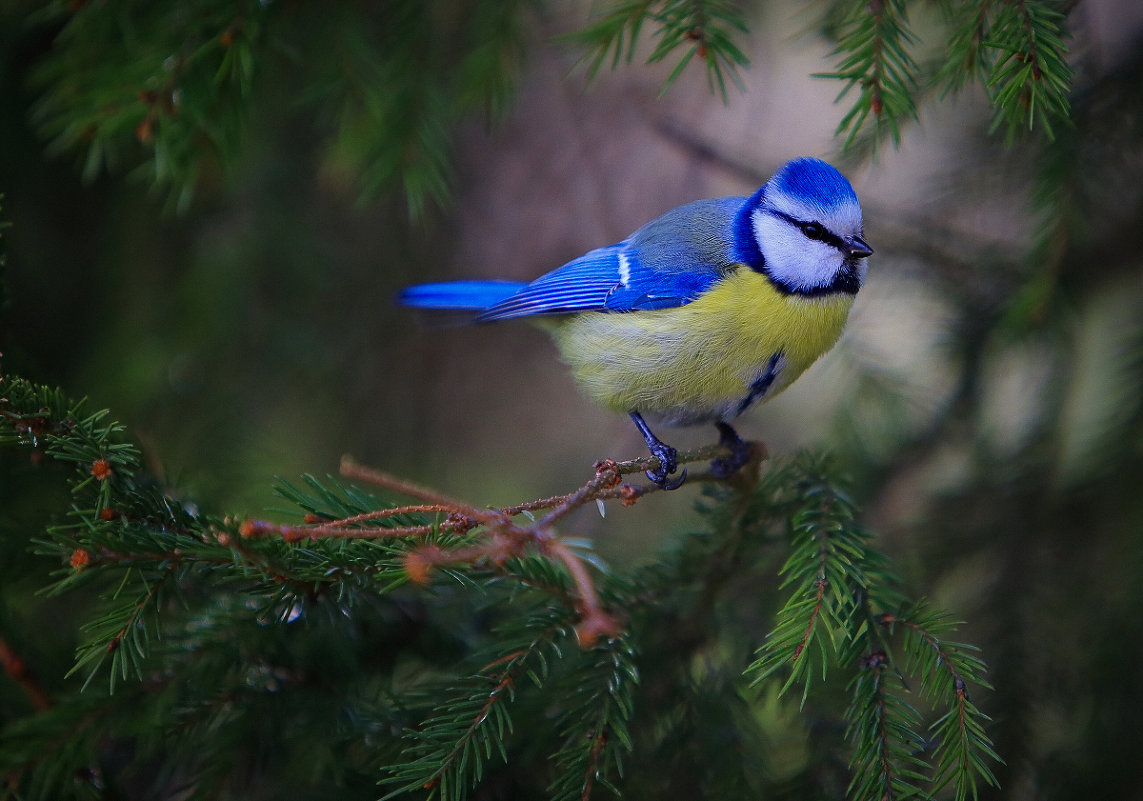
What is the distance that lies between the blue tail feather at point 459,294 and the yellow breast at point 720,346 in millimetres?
490

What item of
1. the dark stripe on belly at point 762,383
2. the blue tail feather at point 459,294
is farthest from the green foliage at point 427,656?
the blue tail feather at point 459,294

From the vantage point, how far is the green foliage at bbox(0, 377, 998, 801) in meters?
1.11

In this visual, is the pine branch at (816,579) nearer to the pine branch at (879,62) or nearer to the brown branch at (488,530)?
the brown branch at (488,530)

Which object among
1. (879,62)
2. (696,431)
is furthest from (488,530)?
(696,431)

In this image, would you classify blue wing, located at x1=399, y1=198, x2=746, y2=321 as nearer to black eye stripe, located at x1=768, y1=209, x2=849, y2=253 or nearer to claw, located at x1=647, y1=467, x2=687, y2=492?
black eye stripe, located at x1=768, y1=209, x2=849, y2=253

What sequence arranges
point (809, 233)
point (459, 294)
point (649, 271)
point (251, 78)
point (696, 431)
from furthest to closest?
point (696, 431) → point (459, 294) → point (649, 271) → point (809, 233) → point (251, 78)

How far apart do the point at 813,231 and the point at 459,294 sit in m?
1.02

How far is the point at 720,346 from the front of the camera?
6.12 feet

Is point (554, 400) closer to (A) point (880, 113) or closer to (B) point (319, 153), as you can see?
(B) point (319, 153)

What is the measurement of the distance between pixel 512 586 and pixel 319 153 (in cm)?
171

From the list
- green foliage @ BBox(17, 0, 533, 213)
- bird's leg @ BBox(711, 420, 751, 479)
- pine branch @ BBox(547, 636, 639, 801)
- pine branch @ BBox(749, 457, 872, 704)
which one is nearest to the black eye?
bird's leg @ BBox(711, 420, 751, 479)

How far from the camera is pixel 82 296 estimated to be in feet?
8.21

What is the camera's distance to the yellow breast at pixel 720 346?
6.11 feet

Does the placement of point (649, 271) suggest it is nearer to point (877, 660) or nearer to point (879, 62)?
point (879, 62)
